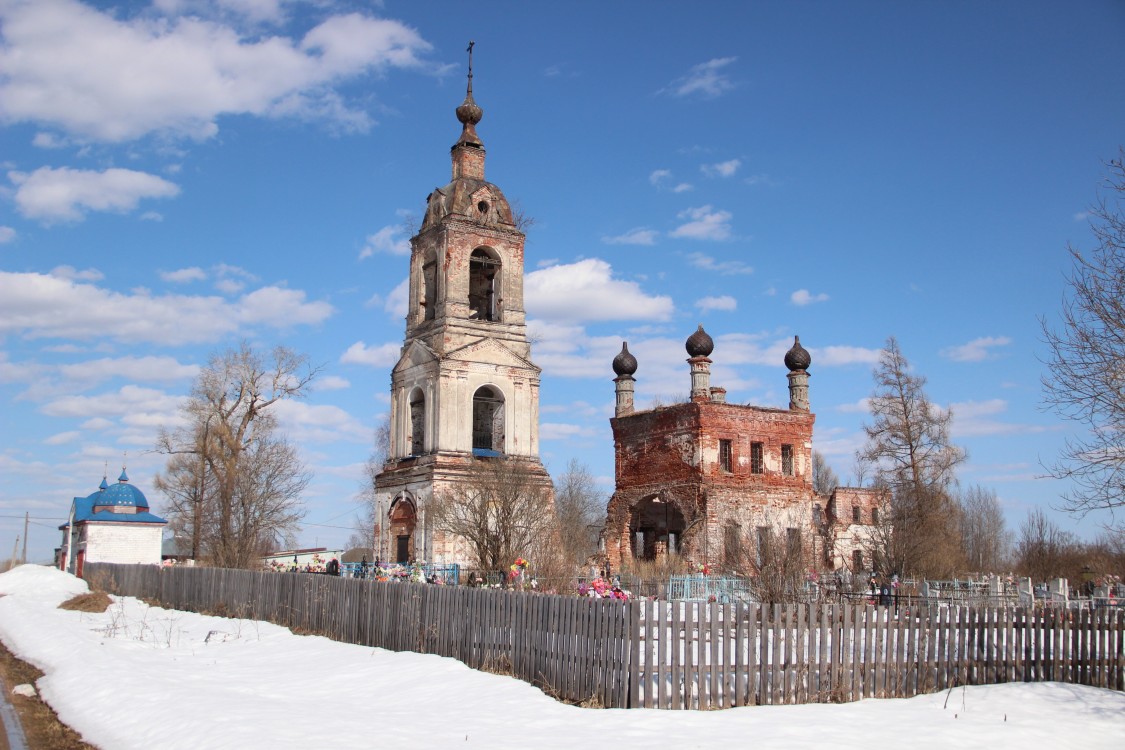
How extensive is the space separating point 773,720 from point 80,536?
37371 mm

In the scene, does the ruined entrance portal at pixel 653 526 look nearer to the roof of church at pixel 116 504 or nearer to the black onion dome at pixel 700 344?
the black onion dome at pixel 700 344

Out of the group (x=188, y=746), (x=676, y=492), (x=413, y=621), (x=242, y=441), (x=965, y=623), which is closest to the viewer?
(x=188, y=746)

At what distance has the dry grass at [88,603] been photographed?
2816 cm

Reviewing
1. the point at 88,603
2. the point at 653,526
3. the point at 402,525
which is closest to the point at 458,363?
A: the point at 402,525

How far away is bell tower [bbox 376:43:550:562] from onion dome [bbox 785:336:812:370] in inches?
382

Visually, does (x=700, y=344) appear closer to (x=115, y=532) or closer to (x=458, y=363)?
(x=458, y=363)

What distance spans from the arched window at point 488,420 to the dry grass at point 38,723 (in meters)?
19.9

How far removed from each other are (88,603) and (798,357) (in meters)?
25.2

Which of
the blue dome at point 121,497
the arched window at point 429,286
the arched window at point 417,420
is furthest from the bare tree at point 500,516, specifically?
the blue dome at point 121,497

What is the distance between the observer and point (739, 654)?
460 inches

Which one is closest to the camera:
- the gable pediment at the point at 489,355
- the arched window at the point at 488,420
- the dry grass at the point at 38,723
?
the dry grass at the point at 38,723

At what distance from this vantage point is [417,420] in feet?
118

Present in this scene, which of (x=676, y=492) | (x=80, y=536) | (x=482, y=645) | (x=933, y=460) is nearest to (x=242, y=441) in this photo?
(x=80, y=536)

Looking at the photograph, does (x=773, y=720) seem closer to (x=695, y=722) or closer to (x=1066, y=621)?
(x=695, y=722)
